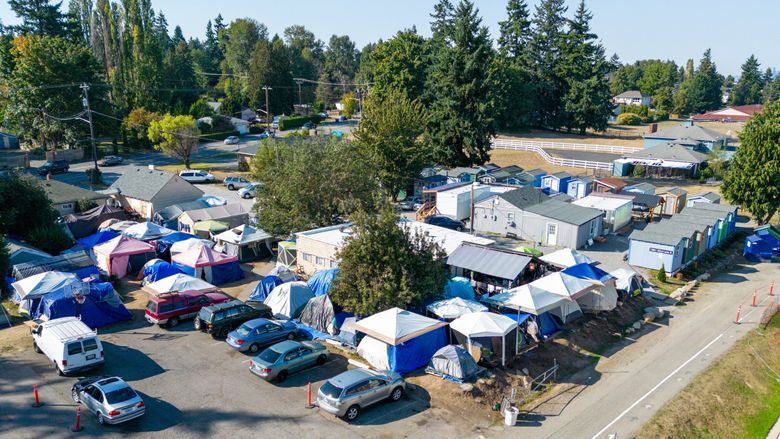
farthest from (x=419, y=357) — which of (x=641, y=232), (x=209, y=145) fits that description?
(x=209, y=145)

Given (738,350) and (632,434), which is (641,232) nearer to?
(738,350)

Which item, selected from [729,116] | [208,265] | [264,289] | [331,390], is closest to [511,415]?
[331,390]

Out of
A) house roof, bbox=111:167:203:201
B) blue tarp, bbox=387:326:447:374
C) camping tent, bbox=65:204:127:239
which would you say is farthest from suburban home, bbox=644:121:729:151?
camping tent, bbox=65:204:127:239

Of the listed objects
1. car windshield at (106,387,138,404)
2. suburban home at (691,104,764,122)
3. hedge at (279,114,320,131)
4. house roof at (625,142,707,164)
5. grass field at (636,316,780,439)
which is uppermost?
suburban home at (691,104,764,122)

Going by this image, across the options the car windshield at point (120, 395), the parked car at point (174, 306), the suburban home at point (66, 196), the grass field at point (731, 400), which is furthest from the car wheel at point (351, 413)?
the suburban home at point (66, 196)

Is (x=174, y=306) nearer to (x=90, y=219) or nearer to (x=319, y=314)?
(x=319, y=314)

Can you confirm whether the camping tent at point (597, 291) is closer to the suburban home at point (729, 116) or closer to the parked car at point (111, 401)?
the parked car at point (111, 401)

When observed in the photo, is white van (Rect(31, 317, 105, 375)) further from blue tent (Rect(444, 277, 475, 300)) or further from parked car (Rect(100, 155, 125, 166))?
parked car (Rect(100, 155, 125, 166))
